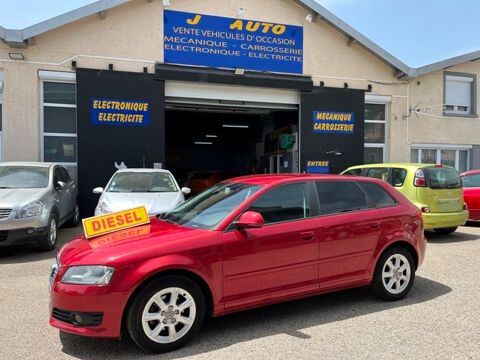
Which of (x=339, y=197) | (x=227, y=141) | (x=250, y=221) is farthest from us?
(x=227, y=141)

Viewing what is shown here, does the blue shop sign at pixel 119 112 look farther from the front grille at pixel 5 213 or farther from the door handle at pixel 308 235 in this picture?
the door handle at pixel 308 235

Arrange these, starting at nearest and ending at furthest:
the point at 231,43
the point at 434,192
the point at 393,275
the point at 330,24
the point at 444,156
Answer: the point at 393,275 → the point at 434,192 → the point at 231,43 → the point at 330,24 → the point at 444,156

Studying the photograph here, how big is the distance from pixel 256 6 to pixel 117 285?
41.6 feet

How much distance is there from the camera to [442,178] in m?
9.27

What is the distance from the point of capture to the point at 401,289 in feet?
17.2

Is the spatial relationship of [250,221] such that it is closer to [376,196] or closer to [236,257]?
[236,257]

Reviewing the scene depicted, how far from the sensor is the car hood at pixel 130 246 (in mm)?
3783

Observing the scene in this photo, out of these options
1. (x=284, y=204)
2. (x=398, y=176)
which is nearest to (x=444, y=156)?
(x=398, y=176)

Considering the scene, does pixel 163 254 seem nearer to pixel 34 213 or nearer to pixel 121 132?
pixel 34 213

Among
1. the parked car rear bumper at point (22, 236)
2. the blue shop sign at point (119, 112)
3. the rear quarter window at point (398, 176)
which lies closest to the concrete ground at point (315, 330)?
the parked car rear bumper at point (22, 236)

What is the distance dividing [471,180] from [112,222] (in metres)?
9.94

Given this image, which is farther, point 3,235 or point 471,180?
point 471,180

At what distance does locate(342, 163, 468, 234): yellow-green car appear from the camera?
9.02 meters

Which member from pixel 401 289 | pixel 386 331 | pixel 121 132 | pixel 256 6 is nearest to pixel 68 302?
pixel 386 331
